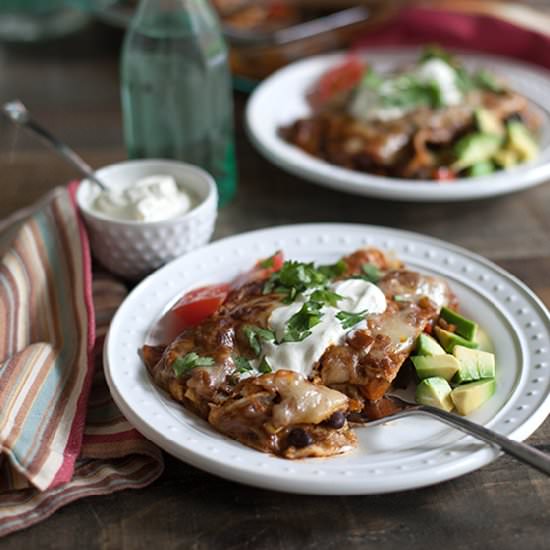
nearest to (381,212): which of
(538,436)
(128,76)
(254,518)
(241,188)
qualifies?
(241,188)

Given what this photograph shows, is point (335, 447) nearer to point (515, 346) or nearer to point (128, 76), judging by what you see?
point (515, 346)

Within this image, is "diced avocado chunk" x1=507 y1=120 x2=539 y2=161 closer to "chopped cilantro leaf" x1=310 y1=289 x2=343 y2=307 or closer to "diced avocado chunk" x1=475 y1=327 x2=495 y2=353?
"diced avocado chunk" x1=475 y1=327 x2=495 y2=353

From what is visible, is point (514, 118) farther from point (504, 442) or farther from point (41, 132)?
point (504, 442)

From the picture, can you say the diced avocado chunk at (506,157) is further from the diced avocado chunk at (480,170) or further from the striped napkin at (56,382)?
the striped napkin at (56,382)

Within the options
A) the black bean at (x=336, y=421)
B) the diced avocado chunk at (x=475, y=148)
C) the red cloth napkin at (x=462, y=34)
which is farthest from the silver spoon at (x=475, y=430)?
the red cloth napkin at (x=462, y=34)

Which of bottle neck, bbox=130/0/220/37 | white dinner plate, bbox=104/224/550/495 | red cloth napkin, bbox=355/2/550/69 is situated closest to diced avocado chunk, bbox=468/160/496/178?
white dinner plate, bbox=104/224/550/495

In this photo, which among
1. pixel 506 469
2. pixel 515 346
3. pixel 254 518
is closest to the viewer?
pixel 254 518
